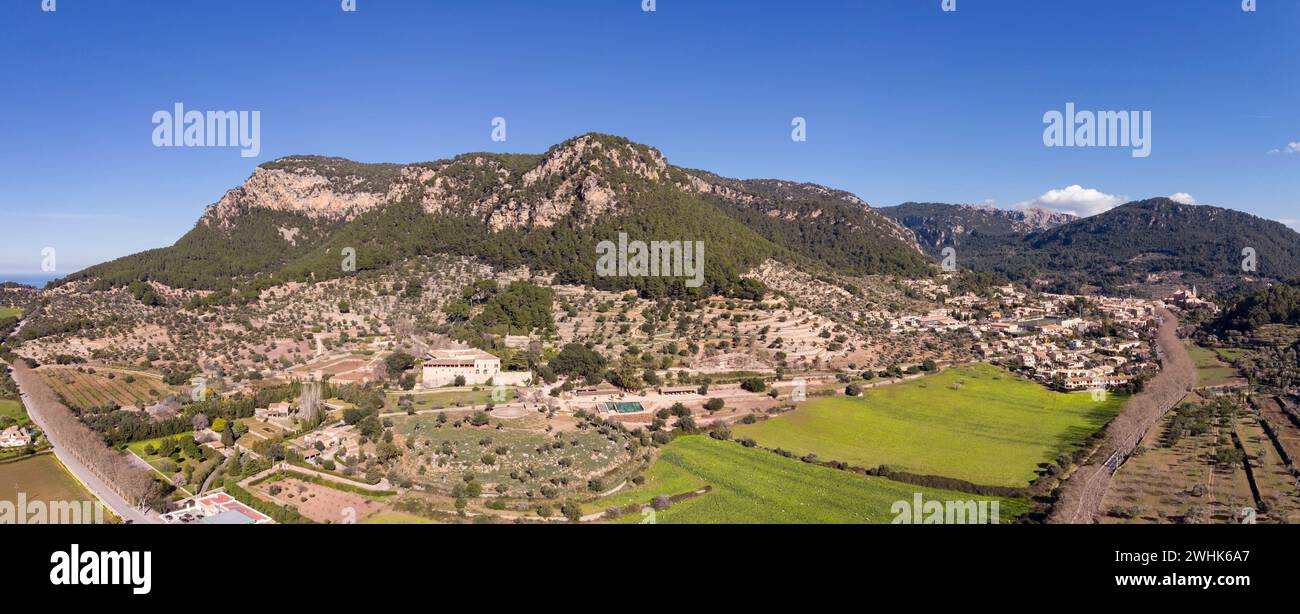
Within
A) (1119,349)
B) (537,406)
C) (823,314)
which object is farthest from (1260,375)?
(537,406)

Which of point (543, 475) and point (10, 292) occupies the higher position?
point (10, 292)

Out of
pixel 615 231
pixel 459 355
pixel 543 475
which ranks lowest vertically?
pixel 543 475

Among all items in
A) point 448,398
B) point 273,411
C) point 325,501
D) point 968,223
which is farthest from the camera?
point 968,223

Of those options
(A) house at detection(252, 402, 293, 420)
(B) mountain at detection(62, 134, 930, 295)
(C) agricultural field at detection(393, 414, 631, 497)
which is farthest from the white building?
(B) mountain at detection(62, 134, 930, 295)

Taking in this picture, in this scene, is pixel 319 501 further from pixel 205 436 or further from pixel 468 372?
Result: pixel 468 372

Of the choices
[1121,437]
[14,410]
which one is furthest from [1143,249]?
[14,410]

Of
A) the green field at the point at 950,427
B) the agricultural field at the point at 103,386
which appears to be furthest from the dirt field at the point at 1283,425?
the agricultural field at the point at 103,386
